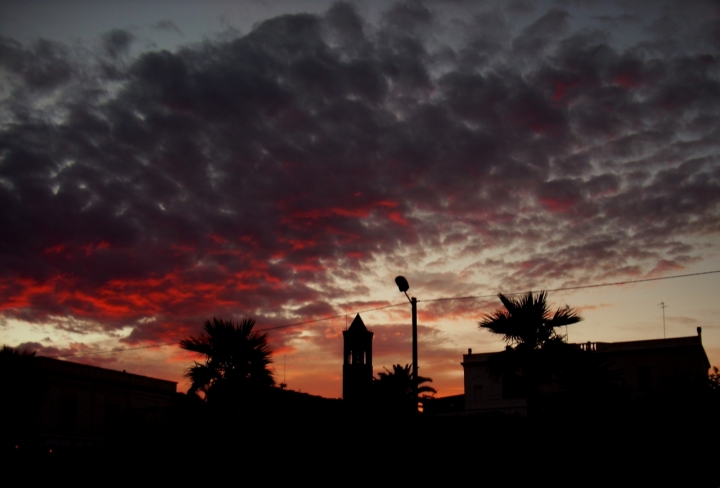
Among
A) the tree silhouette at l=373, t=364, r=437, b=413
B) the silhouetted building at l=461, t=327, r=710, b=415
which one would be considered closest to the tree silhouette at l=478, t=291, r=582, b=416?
the tree silhouette at l=373, t=364, r=437, b=413

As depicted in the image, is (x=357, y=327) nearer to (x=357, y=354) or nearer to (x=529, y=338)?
→ (x=357, y=354)

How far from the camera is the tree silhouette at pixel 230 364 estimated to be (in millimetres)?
27484

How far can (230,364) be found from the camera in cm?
2781

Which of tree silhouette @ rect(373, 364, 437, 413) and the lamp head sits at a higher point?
the lamp head

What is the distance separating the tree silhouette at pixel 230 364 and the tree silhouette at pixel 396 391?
5.07 meters

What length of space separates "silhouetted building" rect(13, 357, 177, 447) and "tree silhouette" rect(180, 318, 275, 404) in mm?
14891

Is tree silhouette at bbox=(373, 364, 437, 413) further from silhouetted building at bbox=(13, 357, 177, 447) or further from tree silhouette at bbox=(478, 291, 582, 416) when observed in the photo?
silhouetted building at bbox=(13, 357, 177, 447)

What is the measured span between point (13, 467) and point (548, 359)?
69.2ft

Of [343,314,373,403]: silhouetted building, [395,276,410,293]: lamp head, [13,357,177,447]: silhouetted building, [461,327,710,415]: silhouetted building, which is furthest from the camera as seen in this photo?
[461,327,710,415]: silhouetted building

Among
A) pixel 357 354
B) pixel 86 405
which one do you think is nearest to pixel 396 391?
pixel 357 354

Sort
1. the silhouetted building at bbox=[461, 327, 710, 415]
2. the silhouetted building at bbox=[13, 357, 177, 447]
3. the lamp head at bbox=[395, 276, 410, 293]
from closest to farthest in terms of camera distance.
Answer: the lamp head at bbox=[395, 276, 410, 293] → the silhouetted building at bbox=[13, 357, 177, 447] → the silhouetted building at bbox=[461, 327, 710, 415]

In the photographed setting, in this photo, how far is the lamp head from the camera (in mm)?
24172

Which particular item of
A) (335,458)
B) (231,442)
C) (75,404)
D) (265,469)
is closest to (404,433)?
(335,458)

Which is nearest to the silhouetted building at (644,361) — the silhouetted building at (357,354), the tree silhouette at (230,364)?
the silhouetted building at (357,354)
